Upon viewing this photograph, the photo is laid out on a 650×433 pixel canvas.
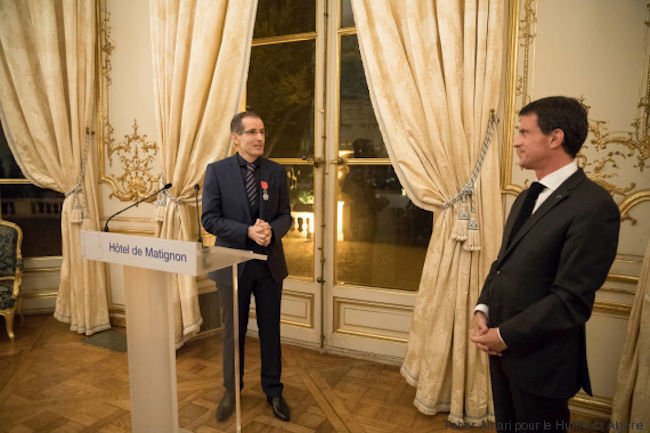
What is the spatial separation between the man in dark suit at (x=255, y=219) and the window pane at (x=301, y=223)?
0.76m

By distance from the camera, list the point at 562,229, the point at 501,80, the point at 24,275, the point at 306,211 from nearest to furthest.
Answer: the point at 562,229
the point at 501,80
the point at 306,211
the point at 24,275

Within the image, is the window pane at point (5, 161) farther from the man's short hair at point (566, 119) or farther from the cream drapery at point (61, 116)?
the man's short hair at point (566, 119)

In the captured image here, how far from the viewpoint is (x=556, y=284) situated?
112 centimetres

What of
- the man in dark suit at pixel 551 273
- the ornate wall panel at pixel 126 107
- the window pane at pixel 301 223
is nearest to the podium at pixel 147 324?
the man in dark suit at pixel 551 273

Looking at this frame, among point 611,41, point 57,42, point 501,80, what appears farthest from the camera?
point 57,42

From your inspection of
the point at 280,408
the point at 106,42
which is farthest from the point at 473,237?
the point at 106,42

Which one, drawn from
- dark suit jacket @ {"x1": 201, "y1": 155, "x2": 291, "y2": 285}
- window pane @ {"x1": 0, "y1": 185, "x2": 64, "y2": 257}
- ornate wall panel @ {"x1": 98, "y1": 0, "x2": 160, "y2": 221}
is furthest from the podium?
window pane @ {"x1": 0, "y1": 185, "x2": 64, "y2": 257}

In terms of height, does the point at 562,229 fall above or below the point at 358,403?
above

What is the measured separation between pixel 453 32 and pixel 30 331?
11.6ft

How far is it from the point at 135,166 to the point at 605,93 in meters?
3.00

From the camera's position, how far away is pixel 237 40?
8.42ft

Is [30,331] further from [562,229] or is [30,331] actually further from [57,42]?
[562,229]

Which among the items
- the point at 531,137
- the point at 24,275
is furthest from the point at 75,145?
the point at 531,137

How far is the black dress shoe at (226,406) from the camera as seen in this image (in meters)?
1.65
